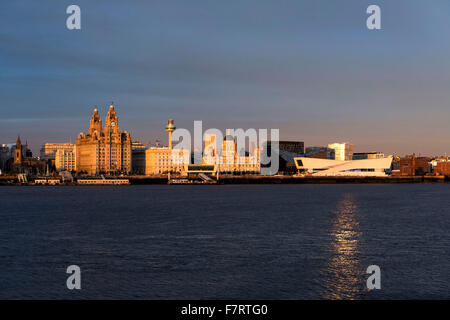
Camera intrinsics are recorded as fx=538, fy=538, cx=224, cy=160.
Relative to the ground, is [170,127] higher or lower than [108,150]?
higher

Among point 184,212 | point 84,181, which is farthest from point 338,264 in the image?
point 84,181

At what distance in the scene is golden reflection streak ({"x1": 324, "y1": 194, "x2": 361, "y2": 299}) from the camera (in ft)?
62.0

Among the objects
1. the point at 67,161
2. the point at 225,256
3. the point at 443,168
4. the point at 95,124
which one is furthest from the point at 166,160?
the point at 225,256

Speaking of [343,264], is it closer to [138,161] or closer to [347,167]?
[347,167]

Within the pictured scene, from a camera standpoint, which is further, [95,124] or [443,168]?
[443,168]

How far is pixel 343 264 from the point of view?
77.2 feet

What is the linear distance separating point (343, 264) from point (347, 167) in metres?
143

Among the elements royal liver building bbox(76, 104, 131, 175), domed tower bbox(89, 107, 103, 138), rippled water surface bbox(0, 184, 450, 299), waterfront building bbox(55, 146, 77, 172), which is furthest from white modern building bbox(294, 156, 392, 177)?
rippled water surface bbox(0, 184, 450, 299)

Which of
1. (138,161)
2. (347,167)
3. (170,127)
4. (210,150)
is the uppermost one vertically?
(170,127)

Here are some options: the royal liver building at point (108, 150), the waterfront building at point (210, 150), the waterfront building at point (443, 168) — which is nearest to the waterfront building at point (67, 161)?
the royal liver building at point (108, 150)

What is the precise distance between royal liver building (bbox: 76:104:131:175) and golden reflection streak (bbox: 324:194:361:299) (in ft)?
459

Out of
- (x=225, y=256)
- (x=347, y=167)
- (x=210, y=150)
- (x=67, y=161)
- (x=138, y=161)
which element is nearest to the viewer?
(x=225, y=256)

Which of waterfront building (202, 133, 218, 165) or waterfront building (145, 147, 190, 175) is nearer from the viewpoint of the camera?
waterfront building (145, 147, 190, 175)

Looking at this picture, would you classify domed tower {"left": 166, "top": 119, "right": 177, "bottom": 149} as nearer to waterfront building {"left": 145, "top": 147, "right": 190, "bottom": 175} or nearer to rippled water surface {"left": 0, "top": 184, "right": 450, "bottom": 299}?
waterfront building {"left": 145, "top": 147, "right": 190, "bottom": 175}
